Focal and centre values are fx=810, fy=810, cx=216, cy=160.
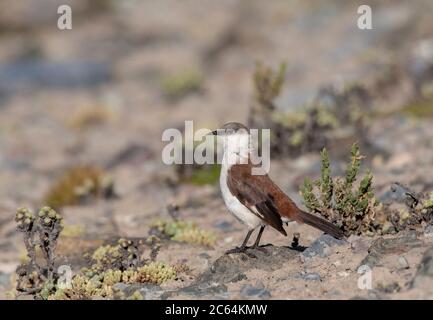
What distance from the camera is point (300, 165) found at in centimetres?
1544

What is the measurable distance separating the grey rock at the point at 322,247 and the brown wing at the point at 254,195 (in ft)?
1.74

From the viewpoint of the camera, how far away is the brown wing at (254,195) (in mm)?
8891

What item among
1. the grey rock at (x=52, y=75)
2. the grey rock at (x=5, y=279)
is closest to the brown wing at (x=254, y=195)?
the grey rock at (x=5, y=279)

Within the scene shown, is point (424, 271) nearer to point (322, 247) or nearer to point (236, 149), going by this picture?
point (322, 247)

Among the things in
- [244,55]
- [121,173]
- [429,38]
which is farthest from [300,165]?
[244,55]

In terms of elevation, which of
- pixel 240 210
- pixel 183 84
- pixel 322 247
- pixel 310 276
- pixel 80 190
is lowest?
pixel 310 276

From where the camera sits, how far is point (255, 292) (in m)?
8.11

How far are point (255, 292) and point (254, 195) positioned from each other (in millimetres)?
1269

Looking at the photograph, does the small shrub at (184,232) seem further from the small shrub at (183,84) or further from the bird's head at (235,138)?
the small shrub at (183,84)

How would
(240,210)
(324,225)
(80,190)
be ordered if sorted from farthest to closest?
Result: (80,190) < (240,210) < (324,225)

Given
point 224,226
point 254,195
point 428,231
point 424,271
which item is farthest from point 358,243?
point 224,226

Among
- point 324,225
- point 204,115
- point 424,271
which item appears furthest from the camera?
point 204,115
